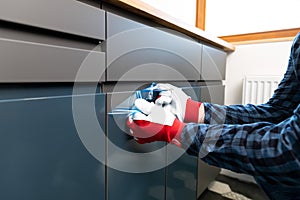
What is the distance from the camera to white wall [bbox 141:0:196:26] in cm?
139

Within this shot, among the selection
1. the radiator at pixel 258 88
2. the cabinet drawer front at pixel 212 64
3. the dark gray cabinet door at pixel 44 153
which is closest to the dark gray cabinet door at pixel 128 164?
the dark gray cabinet door at pixel 44 153

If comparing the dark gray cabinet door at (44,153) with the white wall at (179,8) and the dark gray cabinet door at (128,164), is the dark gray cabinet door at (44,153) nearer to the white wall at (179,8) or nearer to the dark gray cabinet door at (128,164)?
the dark gray cabinet door at (128,164)

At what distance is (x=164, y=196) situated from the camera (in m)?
0.77

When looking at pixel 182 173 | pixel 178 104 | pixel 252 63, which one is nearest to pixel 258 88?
pixel 252 63

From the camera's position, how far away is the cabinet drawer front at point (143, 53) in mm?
529

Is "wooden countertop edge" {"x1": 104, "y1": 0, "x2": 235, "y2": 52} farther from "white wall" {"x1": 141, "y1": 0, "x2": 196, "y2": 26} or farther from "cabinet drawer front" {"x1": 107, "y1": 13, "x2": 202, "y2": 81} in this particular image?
"white wall" {"x1": 141, "y1": 0, "x2": 196, "y2": 26}

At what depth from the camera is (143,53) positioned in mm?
628

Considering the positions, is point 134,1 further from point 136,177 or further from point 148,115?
point 136,177

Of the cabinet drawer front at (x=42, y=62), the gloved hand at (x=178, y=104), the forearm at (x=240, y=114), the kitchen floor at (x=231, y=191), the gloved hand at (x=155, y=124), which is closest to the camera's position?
the cabinet drawer front at (x=42, y=62)

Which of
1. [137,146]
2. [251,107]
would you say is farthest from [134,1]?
[251,107]

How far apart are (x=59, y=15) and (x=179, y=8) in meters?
1.29

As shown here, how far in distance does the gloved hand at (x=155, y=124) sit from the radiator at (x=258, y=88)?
996mm

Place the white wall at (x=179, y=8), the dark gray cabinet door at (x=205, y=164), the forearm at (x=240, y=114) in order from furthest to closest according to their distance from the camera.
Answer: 1. the white wall at (x=179, y=8)
2. the dark gray cabinet door at (x=205, y=164)
3. the forearm at (x=240, y=114)

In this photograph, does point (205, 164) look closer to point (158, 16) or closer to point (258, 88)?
point (258, 88)
